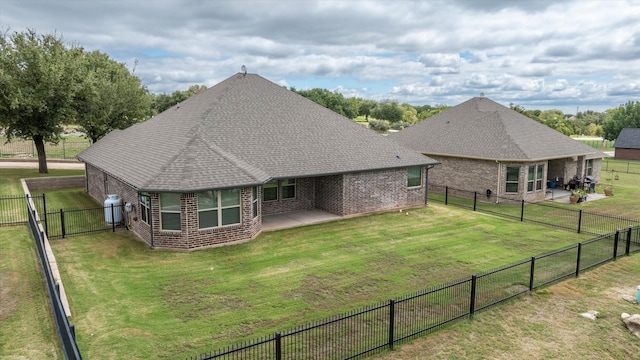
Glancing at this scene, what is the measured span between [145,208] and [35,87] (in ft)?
63.0

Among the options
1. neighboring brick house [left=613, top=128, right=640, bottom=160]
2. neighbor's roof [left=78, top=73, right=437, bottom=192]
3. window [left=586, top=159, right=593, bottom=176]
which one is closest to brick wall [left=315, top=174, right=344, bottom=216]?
neighbor's roof [left=78, top=73, right=437, bottom=192]

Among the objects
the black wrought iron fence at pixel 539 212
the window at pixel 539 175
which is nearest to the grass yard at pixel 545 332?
the black wrought iron fence at pixel 539 212

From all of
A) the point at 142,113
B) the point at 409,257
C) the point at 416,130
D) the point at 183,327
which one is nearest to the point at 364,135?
the point at 409,257

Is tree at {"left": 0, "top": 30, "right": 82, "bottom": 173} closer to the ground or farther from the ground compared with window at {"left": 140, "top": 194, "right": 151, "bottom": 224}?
farther from the ground

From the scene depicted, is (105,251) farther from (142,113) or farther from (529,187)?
(142,113)

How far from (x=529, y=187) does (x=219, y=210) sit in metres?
20.4

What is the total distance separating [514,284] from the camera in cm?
1291

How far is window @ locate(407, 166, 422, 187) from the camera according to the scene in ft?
77.0

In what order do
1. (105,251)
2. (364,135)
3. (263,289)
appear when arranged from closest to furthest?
1. (263,289)
2. (105,251)
3. (364,135)

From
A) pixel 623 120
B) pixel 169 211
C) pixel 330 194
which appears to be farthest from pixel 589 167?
pixel 623 120

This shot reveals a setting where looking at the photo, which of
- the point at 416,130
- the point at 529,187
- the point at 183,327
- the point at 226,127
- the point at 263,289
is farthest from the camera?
the point at 416,130

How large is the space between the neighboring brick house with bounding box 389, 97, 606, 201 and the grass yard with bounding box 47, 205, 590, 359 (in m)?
7.26

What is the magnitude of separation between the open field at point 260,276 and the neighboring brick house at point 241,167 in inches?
46.4

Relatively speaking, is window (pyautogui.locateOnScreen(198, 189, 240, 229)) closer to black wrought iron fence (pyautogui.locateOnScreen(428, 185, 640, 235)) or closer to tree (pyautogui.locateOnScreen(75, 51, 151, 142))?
black wrought iron fence (pyautogui.locateOnScreen(428, 185, 640, 235))
